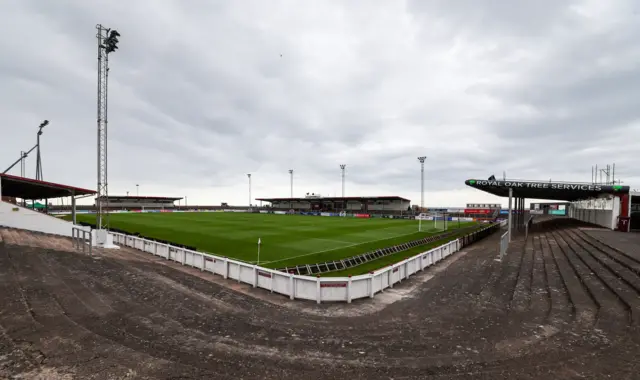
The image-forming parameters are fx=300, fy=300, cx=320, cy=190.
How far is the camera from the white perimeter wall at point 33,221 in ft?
87.1

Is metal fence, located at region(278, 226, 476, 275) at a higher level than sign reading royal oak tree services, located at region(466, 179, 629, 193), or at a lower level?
Answer: lower

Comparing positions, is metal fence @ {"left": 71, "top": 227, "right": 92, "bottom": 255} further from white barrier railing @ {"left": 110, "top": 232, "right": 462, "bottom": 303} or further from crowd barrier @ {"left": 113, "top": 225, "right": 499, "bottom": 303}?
white barrier railing @ {"left": 110, "top": 232, "right": 462, "bottom": 303}

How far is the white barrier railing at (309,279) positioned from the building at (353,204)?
80552 mm

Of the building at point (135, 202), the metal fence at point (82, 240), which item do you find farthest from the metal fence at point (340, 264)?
the building at point (135, 202)

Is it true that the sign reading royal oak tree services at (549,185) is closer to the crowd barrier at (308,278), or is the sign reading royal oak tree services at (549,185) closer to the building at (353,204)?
the crowd barrier at (308,278)

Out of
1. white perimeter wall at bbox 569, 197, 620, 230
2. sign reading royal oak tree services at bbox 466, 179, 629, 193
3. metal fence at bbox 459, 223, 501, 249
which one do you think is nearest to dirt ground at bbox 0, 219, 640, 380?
metal fence at bbox 459, 223, 501, 249

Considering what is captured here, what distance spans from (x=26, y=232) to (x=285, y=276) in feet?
90.0

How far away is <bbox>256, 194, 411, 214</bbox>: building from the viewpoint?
96438mm

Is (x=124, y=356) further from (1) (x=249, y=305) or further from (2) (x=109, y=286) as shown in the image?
(2) (x=109, y=286)

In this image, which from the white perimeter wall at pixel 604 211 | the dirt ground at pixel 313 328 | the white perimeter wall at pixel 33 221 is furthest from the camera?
the white perimeter wall at pixel 604 211

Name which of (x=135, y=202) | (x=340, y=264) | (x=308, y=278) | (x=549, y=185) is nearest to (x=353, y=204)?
(x=549, y=185)

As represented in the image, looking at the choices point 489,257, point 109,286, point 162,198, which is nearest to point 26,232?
point 109,286

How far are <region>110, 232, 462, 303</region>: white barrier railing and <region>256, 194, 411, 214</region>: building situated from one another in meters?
80.6

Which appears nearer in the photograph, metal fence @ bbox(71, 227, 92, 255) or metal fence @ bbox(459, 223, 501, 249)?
metal fence @ bbox(71, 227, 92, 255)
